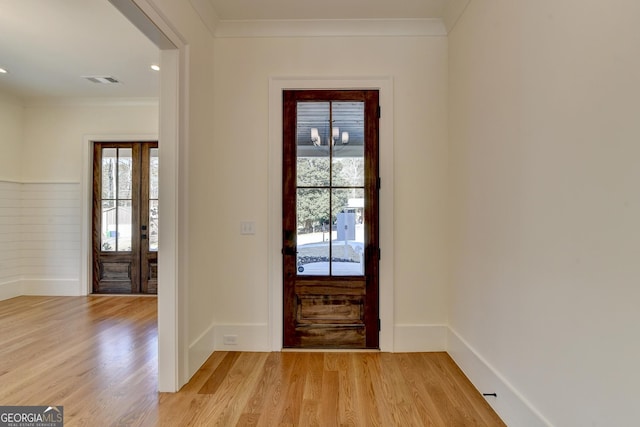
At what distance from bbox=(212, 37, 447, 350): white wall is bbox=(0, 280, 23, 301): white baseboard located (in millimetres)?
3939

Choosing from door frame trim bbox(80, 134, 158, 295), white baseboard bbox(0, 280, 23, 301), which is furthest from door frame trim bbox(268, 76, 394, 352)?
white baseboard bbox(0, 280, 23, 301)

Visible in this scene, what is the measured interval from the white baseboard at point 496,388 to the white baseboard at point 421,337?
0.51 feet

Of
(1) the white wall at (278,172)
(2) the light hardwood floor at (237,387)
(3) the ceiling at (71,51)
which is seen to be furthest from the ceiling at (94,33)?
(2) the light hardwood floor at (237,387)

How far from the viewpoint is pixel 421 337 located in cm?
279

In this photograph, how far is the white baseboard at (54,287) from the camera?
479cm

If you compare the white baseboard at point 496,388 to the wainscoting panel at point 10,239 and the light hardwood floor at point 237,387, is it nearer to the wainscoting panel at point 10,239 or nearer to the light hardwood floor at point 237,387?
the light hardwood floor at point 237,387

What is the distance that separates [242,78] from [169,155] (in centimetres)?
110

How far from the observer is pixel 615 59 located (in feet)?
3.84

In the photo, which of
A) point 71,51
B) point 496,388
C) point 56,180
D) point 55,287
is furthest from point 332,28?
point 55,287

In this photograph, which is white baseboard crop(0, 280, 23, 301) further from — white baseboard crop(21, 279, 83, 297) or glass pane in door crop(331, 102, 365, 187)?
glass pane in door crop(331, 102, 365, 187)

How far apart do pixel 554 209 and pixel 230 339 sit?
8.41 ft

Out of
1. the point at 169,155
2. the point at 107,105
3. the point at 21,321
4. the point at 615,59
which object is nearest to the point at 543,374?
the point at 615,59

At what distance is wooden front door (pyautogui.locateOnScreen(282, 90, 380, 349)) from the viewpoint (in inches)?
112

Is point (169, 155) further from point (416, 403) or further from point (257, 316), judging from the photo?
point (416, 403)
